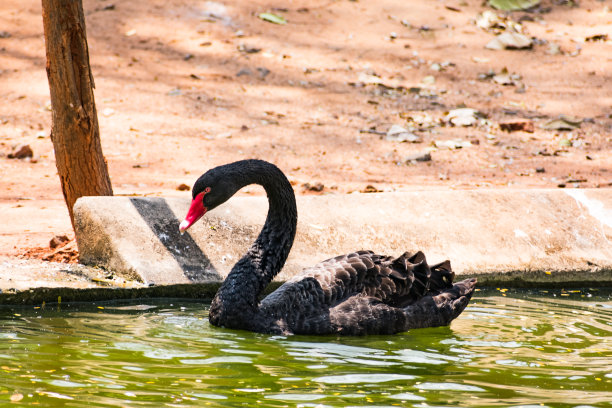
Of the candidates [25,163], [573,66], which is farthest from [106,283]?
[573,66]

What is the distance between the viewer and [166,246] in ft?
20.1

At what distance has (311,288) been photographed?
5211 millimetres

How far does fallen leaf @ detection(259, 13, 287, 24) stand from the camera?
15273mm

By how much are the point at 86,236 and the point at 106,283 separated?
577 mm

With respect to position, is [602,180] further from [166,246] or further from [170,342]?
[170,342]

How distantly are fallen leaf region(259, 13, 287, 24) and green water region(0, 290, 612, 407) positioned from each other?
1023 centimetres

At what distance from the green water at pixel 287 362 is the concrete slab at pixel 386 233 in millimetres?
493

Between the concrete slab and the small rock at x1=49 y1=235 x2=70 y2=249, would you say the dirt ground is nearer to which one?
the small rock at x1=49 y1=235 x2=70 y2=249

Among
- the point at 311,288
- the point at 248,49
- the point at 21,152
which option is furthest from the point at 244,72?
the point at 311,288

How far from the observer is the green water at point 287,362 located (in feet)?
12.1

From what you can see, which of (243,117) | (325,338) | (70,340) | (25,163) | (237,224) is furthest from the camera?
(243,117)

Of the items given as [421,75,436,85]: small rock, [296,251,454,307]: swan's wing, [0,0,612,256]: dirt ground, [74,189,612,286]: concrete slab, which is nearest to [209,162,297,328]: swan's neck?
[296,251,454,307]: swan's wing

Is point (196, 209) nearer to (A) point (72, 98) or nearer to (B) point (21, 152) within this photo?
(A) point (72, 98)

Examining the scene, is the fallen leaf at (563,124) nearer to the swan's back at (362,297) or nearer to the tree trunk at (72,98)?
the swan's back at (362,297)
